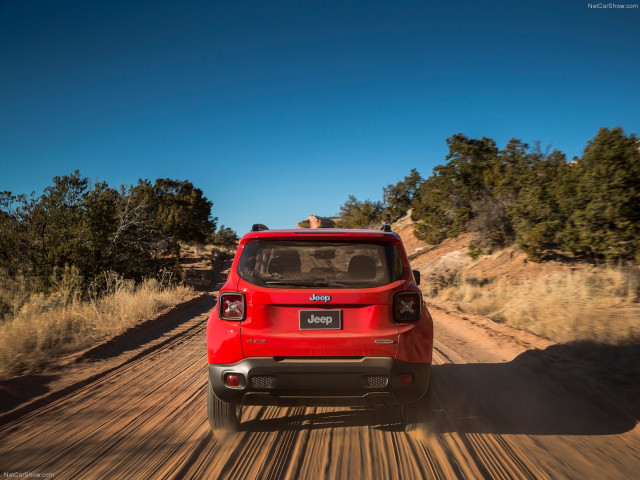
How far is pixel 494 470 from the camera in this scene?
3014 millimetres

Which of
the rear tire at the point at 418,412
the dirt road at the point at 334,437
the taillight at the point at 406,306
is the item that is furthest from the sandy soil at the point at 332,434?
the taillight at the point at 406,306

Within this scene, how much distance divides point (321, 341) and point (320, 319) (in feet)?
0.53

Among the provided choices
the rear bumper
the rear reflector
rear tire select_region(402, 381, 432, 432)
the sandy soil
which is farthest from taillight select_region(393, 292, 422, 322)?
the rear reflector

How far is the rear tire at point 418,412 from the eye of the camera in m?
3.55

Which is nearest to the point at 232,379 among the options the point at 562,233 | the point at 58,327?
the point at 58,327

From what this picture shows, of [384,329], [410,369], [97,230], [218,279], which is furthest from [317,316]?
[218,279]

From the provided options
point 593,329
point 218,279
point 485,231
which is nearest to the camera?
point 593,329

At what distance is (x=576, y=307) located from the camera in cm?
800

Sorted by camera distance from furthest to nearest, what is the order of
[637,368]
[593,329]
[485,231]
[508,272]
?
[485,231] → [508,272] → [593,329] → [637,368]

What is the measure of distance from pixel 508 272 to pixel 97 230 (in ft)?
46.3

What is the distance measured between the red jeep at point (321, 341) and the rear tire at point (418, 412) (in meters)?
0.27

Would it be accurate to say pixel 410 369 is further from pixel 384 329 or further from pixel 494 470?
pixel 494 470

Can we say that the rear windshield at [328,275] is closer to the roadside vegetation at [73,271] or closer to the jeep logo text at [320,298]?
the jeep logo text at [320,298]

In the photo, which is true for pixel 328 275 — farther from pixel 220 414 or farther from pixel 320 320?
pixel 220 414
